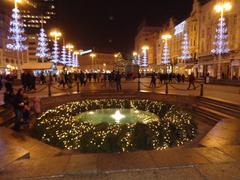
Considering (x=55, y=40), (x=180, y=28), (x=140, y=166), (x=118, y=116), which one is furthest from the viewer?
(x=180, y=28)

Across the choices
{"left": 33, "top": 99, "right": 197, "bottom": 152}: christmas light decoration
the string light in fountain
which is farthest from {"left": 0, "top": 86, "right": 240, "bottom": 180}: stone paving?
the string light in fountain

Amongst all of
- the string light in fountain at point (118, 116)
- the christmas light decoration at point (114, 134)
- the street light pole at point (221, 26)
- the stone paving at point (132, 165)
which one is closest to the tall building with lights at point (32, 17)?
the street light pole at point (221, 26)

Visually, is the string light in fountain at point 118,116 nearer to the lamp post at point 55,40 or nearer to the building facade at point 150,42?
the lamp post at point 55,40

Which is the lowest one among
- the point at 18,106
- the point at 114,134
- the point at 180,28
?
the point at 114,134

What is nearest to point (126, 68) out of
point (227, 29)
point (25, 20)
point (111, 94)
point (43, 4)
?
point (227, 29)

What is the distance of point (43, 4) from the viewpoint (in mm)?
134625

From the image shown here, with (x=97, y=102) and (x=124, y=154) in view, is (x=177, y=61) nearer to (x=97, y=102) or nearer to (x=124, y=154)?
(x=97, y=102)

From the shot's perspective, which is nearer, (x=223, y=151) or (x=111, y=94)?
(x=223, y=151)

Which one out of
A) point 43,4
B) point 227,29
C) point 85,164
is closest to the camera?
point 85,164

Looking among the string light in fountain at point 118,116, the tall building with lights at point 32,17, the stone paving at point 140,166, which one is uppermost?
the tall building with lights at point 32,17

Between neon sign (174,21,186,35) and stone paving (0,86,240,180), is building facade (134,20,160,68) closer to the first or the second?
neon sign (174,21,186,35)

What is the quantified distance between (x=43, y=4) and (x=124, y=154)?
14602 cm

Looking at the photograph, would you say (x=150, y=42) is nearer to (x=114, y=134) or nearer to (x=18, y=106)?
(x=18, y=106)

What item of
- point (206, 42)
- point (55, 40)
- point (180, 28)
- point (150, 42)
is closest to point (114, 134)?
point (55, 40)
